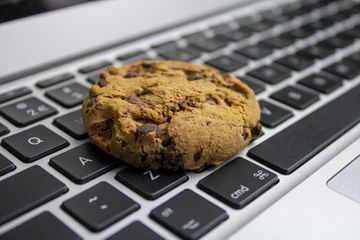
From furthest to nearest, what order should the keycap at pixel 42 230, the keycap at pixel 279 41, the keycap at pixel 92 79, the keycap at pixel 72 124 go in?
1. the keycap at pixel 279 41
2. the keycap at pixel 92 79
3. the keycap at pixel 72 124
4. the keycap at pixel 42 230

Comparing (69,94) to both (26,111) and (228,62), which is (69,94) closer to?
(26,111)

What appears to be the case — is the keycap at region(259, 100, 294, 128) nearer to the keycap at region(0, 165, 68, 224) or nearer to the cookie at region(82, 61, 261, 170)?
the cookie at region(82, 61, 261, 170)

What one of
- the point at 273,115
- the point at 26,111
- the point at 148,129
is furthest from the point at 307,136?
the point at 26,111

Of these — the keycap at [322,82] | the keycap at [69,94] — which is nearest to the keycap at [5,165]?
the keycap at [69,94]

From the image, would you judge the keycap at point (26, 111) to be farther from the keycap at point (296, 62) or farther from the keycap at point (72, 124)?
the keycap at point (296, 62)

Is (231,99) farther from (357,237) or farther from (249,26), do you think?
(249,26)

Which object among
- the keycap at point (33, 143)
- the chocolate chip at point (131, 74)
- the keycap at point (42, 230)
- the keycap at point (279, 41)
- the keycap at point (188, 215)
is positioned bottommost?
the keycap at point (42, 230)
